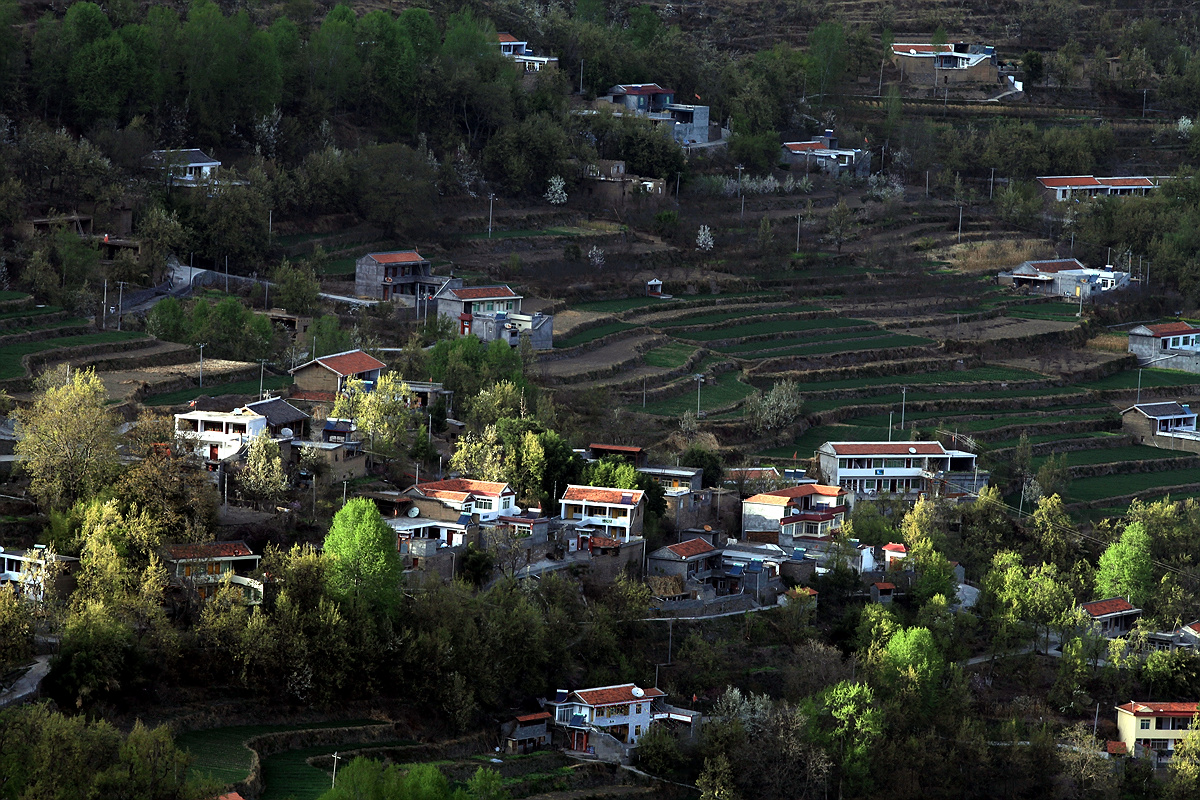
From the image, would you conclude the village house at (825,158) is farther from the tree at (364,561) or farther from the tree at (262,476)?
the tree at (364,561)

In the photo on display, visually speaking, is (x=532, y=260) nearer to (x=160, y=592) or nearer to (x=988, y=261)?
(x=988, y=261)

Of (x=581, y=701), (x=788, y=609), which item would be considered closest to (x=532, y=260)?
(x=788, y=609)

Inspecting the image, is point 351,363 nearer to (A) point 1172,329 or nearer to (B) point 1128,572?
(B) point 1128,572

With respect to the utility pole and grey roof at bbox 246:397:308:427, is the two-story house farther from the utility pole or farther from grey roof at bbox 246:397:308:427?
the utility pole

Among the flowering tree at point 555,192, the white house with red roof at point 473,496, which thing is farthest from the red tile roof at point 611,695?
the flowering tree at point 555,192

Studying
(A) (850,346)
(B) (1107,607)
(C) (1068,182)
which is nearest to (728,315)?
(A) (850,346)
